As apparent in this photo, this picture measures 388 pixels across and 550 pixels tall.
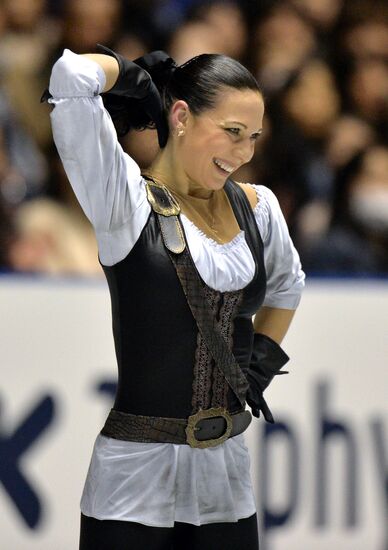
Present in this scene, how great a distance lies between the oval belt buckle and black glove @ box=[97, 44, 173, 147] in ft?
1.86

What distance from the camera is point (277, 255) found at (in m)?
2.53

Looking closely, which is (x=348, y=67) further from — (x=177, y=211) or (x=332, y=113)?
(x=177, y=211)

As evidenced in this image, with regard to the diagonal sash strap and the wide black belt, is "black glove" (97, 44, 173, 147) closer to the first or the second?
the diagonal sash strap

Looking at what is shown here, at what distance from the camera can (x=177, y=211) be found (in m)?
2.24

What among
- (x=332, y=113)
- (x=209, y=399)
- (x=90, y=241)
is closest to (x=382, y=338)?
(x=332, y=113)

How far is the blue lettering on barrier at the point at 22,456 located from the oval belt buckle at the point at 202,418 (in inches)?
60.5

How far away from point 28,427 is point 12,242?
62 cm

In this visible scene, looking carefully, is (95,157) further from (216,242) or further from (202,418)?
(202,418)

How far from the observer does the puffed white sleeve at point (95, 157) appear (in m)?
2.07

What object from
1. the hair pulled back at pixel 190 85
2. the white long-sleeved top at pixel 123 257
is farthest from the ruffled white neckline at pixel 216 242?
the hair pulled back at pixel 190 85

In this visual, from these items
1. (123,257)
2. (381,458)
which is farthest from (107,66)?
(381,458)

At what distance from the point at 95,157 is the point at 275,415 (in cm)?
183

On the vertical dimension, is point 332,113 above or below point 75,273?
above

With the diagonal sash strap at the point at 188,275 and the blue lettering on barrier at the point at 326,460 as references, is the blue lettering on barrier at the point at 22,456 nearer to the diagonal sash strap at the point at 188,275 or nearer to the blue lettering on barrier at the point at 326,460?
the blue lettering on barrier at the point at 326,460
